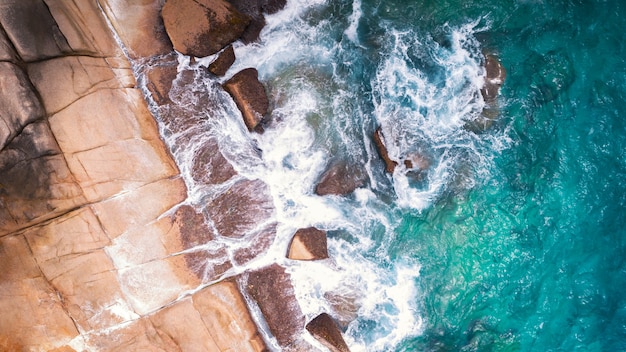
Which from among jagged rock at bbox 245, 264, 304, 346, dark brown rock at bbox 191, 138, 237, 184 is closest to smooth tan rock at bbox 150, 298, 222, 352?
jagged rock at bbox 245, 264, 304, 346

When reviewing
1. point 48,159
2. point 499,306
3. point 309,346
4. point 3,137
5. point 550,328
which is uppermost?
point 3,137

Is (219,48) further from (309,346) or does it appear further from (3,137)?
(309,346)

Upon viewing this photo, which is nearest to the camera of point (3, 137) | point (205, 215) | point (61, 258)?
point (3, 137)

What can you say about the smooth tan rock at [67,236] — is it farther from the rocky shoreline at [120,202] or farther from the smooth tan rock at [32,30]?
the smooth tan rock at [32,30]

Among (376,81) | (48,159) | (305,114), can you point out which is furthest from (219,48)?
(48,159)

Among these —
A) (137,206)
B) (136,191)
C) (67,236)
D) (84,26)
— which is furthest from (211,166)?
(84,26)

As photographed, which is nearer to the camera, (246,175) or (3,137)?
(3,137)

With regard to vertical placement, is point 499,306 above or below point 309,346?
below

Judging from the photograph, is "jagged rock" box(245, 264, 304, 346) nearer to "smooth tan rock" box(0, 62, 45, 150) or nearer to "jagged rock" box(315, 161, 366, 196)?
"jagged rock" box(315, 161, 366, 196)
